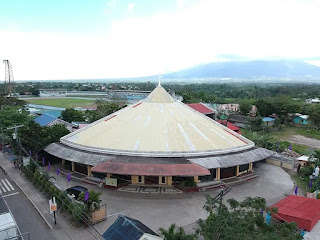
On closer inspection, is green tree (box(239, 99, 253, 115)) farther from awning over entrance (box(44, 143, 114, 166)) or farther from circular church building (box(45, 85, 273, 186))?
awning over entrance (box(44, 143, 114, 166))

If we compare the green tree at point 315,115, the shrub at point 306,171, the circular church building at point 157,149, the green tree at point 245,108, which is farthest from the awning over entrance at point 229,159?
the green tree at point 245,108

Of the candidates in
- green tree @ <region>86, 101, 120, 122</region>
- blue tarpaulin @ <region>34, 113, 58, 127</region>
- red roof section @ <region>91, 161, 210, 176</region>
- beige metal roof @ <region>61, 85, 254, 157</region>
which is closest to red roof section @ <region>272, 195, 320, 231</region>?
red roof section @ <region>91, 161, 210, 176</region>

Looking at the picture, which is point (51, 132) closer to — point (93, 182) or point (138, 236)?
point (93, 182)

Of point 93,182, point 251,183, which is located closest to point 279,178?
point 251,183

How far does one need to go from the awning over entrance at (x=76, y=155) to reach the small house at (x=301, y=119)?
194 ft

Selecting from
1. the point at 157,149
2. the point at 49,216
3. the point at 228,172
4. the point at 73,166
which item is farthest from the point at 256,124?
the point at 49,216

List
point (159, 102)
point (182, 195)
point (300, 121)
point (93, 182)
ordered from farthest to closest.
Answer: point (300, 121) → point (159, 102) → point (93, 182) → point (182, 195)

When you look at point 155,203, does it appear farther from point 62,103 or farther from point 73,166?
point 62,103

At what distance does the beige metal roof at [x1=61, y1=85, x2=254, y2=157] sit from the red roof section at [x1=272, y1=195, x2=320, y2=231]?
9.49 metres

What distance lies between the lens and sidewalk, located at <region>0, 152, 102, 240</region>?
18.0m

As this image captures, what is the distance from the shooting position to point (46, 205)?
72.7 feet

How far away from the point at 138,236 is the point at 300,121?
2660 inches

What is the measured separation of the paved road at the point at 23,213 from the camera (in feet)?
60.3

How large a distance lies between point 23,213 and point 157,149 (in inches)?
536
